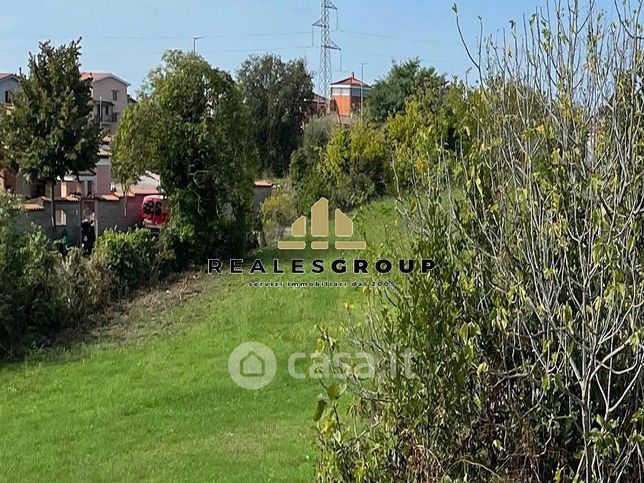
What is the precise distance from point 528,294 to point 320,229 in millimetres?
10248

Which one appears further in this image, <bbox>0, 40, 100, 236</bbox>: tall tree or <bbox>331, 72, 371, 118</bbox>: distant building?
<bbox>331, 72, 371, 118</bbox>: distant building

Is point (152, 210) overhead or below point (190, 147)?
below

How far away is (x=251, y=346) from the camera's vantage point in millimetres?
7559

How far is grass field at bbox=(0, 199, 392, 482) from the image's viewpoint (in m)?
4.57

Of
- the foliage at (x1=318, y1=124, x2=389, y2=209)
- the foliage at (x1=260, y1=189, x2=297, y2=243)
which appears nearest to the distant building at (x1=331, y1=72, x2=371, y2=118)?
the foliage at (x1=318, y1=124, x2=389, y2=209)

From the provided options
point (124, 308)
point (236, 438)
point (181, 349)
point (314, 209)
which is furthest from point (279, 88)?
point (236, 438)

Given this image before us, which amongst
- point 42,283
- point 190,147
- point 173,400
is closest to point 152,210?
point 190,147

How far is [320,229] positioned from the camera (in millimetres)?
12664

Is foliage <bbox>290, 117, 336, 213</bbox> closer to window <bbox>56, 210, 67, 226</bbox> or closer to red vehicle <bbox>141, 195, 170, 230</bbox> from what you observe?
red vehicle <bbox>141, 195, 170, 230</bbox>

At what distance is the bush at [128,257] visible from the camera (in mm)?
9734

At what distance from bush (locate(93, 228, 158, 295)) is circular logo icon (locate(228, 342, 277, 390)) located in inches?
117

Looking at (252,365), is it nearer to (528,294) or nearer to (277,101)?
(528,294)

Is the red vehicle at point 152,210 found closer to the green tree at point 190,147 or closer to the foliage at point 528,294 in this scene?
the green tree at point 190,147

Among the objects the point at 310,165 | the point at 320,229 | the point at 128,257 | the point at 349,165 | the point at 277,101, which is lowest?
the point at 128,257
